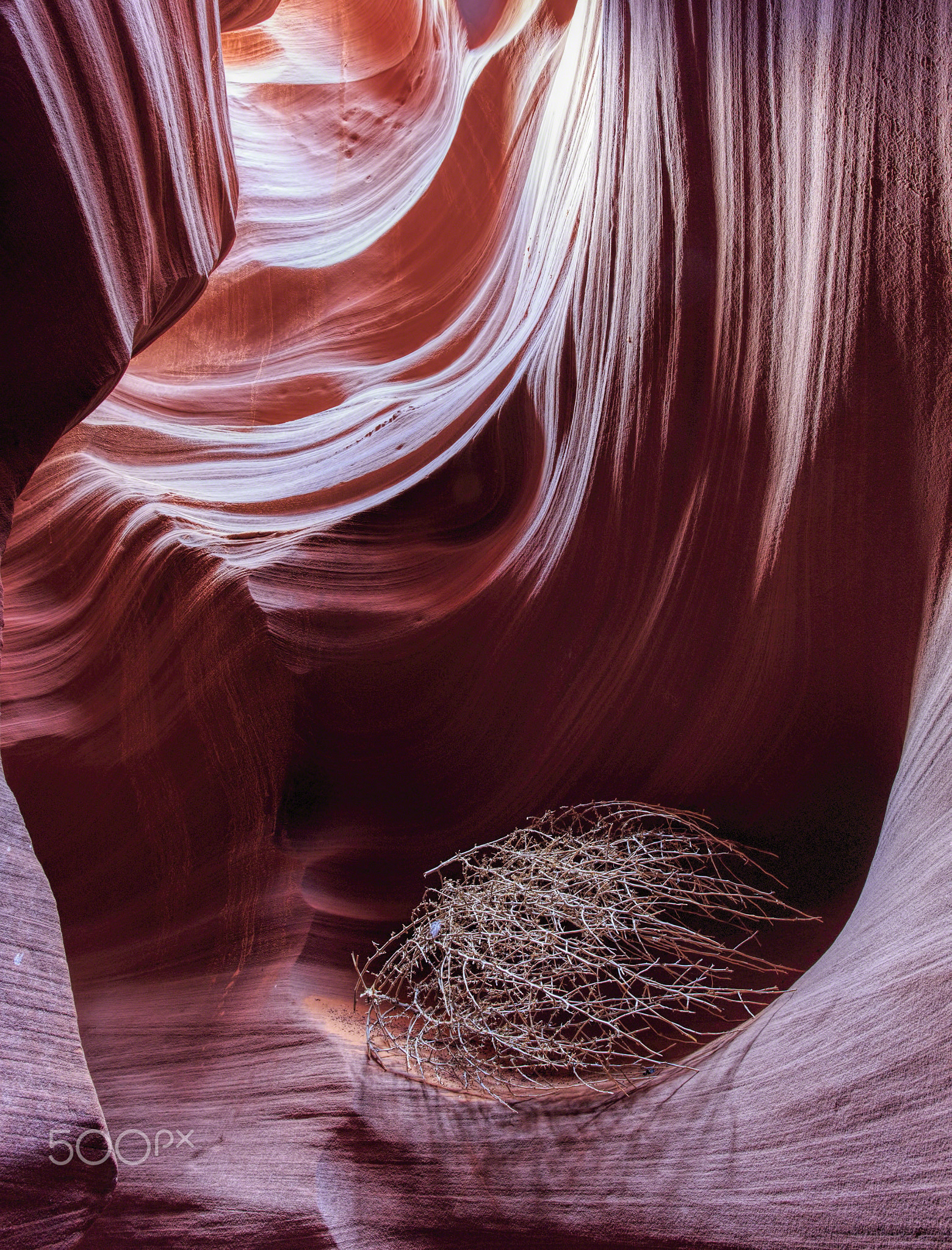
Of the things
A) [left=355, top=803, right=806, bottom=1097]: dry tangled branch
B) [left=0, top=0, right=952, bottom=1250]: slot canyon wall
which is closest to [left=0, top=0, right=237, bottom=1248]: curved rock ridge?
[left=0, top=0, right=952, bottom=1250]: slot canyon wall

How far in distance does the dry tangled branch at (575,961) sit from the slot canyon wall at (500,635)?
0.30 feet

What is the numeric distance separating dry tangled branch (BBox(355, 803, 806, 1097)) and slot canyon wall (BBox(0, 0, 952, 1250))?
92 millimetres

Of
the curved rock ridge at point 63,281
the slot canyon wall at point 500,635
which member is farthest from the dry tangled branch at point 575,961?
the curved rock ridge at point 63,281

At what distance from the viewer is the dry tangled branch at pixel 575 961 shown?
162cm

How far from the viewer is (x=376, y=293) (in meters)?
3.58

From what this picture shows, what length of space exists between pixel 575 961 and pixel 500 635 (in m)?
0.90

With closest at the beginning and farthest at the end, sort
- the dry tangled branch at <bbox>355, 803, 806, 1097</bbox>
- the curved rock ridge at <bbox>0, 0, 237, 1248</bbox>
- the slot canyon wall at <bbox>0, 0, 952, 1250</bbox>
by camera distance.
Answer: the curved rock ridge at <bbox>0, 0, 237, 1248</bbox> < the slot canyon wall at <bbox>0, 0, 952, 1250</bbox> < the dry tangled branch at <bbox>355, 803, 806, 1097</bbox>

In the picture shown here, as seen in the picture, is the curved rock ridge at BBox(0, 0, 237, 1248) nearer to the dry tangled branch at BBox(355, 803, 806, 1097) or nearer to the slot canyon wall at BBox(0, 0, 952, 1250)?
the slot canyon wall at BBox(0, 0, 952, 1250)

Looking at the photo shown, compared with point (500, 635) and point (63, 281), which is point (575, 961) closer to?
point (500, 635)

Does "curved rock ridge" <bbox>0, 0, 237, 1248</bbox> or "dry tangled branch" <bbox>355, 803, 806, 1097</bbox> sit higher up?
"curved rock ridge" <bbox>0, 0, 237, 1248</bbox>

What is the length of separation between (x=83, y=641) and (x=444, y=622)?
→ 1036 millimetres

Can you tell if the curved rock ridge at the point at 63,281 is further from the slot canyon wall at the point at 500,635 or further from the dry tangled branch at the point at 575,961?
the dry tangled branch at the point at 575,961

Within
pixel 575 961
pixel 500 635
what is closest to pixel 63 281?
pixel 500 635

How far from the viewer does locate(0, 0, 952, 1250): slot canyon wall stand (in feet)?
4.09
